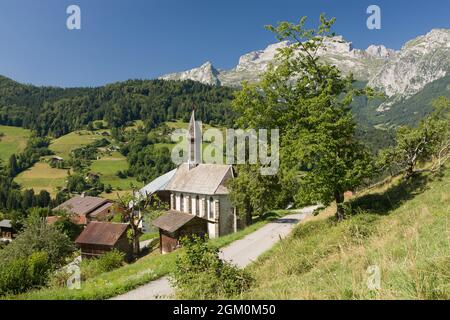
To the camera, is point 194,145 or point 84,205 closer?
point 194,145

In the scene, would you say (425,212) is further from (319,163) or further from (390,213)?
(319,163)

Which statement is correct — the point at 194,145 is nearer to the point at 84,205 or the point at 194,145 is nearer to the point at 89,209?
the point at 89,209

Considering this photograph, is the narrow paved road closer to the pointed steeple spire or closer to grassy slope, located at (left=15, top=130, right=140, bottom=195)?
the pointed steeple spire

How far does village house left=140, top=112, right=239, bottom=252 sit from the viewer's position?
44688 millimetres

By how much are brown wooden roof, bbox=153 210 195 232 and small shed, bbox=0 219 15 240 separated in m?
50.6

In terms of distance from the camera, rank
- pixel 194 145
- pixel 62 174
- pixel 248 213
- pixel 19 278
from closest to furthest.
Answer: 1. pixel 19 278
2. pixel 248 213
3. pixel 194 145
4. pixel 62 174

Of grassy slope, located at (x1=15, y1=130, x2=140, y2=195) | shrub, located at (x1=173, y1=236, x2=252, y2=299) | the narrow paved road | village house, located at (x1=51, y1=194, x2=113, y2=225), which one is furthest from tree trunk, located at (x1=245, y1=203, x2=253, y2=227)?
grassy slope, located at (x1=15, y1=130, x2=140, y2=195)

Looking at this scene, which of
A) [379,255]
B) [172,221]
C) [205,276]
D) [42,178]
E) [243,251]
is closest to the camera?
[379,255]

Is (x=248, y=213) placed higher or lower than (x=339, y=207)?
lower

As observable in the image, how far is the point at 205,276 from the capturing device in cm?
1120

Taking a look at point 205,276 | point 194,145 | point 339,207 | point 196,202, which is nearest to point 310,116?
point 339,207

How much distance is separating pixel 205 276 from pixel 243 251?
15567 mm

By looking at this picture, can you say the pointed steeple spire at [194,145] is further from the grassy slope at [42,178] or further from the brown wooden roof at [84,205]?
the grassy slope at [42,178]
